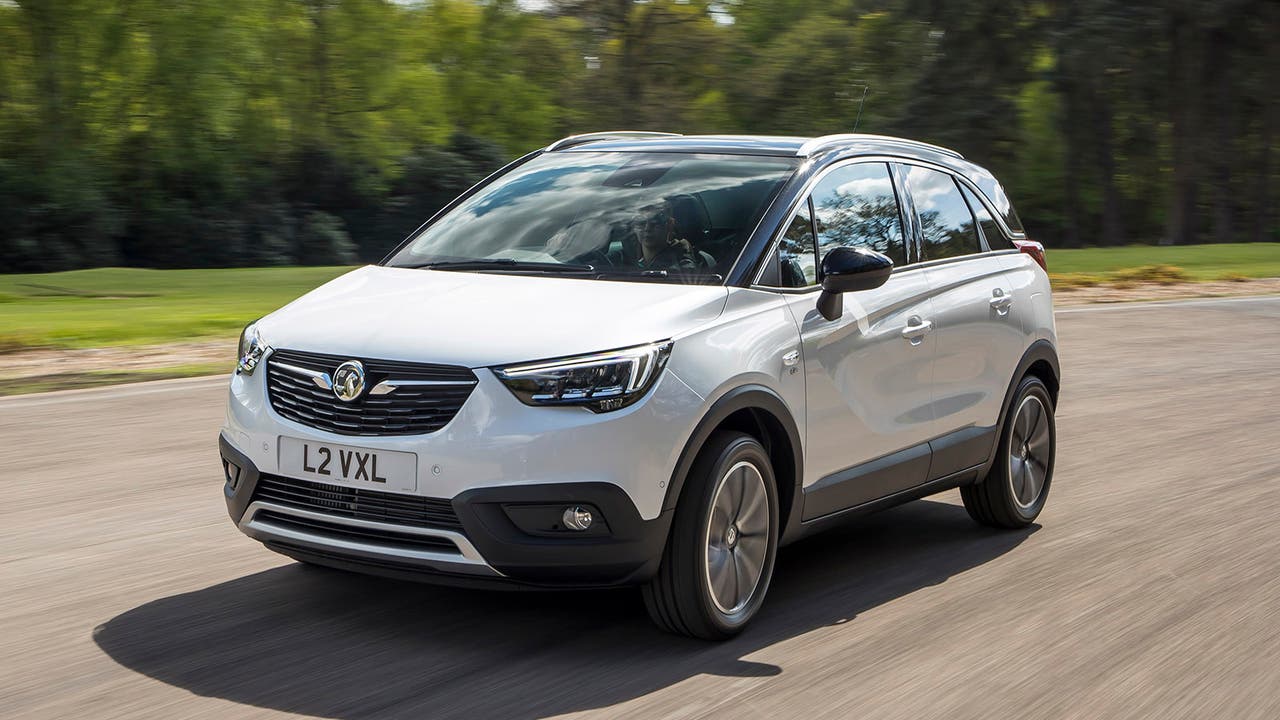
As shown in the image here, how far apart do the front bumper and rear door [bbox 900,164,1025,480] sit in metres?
2.01

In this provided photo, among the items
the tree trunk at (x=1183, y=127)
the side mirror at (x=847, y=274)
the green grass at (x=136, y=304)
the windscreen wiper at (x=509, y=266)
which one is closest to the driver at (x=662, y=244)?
the windscreen wiper at (x=509, y=266)

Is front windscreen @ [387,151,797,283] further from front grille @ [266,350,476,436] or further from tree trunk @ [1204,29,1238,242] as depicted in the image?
tree trunk @ [1204,29,1238,242]

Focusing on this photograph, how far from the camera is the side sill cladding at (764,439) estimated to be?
15.1 ft

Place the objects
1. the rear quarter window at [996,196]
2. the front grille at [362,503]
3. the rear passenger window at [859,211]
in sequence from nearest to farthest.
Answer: the front grille at [362,503], the rear passenger window at [859,211], the rear quarter window at [996,196]

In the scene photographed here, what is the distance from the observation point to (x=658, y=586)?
4730mm

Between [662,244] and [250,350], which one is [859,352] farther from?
[250,350]

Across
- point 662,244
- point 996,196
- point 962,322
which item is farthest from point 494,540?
point 996,196

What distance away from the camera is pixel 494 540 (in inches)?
174

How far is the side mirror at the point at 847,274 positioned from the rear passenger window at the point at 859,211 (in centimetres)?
26

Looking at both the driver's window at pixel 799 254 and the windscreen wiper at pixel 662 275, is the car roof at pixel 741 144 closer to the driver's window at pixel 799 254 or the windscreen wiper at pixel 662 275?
the driver's window at pixel 799 254

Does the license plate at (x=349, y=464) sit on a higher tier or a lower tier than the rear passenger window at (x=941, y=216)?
lower

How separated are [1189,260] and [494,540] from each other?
28.1 m

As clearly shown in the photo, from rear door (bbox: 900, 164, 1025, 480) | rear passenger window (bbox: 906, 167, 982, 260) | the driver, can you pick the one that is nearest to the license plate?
the driver

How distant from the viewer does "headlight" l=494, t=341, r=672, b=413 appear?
4379mm
